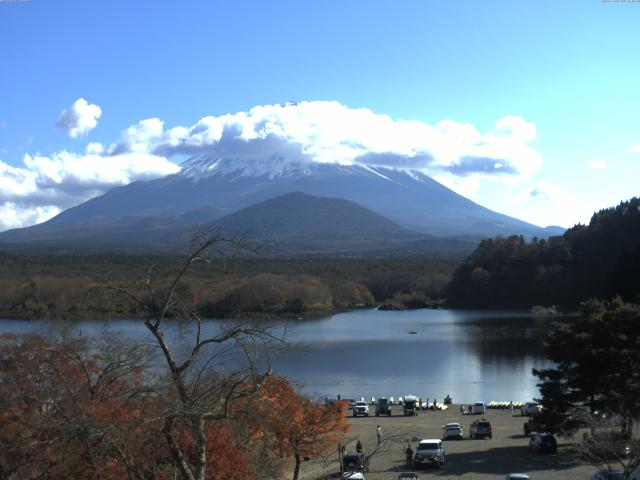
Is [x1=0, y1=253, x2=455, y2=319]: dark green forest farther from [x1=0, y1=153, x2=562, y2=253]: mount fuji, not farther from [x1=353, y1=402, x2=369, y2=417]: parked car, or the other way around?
[x1=0, y1=153, x2=562, y2=253]: mount fuji

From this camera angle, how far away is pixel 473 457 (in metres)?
11.7

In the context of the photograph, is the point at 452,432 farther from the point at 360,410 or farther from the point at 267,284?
the point at 267,284

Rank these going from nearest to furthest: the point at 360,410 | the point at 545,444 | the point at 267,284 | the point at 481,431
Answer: the point at 545,444 < the point at 481,431 < the point at 360,410 < the point at 267,284

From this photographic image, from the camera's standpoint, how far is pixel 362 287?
5962cm

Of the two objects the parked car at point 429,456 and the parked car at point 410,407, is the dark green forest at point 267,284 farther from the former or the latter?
the parked car at point 429,456

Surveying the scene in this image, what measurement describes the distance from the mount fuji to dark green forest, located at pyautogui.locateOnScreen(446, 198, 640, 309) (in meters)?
74.7

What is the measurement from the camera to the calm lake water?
73.4ft

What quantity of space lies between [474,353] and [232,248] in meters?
26.3

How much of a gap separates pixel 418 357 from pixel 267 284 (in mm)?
22136

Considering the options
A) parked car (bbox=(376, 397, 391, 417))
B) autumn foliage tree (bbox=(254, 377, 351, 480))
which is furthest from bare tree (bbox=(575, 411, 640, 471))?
parked car (bbox=(376, 397, 391, 417))

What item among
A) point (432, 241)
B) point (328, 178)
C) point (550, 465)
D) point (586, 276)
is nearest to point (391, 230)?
point (432, 241)

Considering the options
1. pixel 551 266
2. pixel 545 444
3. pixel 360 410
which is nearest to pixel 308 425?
pixel 545 444

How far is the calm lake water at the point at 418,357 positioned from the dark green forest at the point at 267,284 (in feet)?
14.5

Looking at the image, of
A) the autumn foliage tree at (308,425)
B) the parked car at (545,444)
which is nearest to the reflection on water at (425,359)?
the autumn foliage tree at (308,425)
